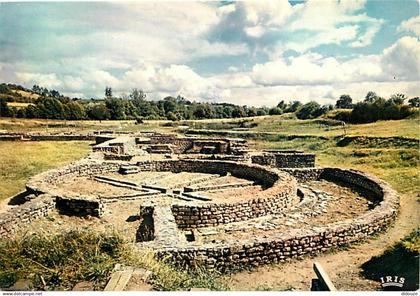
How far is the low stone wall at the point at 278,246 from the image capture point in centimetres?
727

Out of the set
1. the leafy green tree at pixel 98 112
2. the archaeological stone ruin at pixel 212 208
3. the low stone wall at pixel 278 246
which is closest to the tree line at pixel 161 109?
the leafy green tree at pixel 98 112

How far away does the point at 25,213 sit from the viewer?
10.2 meters

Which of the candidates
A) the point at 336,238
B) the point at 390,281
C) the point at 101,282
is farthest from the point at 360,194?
the point at 101,282

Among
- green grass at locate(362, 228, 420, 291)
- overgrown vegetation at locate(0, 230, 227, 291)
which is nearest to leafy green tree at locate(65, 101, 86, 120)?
overgrown vegetation at locate(0, 230, 227, 291)

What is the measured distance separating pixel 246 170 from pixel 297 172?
2427 mm

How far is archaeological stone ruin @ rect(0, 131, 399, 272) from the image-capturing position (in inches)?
313

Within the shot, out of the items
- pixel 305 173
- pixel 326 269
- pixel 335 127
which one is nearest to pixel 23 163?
pixel 305 173

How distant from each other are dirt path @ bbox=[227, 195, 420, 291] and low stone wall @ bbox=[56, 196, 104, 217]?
582 cm

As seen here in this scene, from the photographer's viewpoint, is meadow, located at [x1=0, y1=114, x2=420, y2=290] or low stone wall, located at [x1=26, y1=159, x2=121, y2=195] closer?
meadow, located at [x1=0, y1=114, x2=420, y2=290]

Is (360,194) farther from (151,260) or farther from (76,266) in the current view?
(76,266)

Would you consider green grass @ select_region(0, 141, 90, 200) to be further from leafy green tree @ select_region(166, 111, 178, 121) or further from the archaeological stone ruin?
leafy green tree @ select_region(166, 111, 178, 121)

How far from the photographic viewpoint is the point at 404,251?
311 inches

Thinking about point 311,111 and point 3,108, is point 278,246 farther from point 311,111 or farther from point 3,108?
point 311,111

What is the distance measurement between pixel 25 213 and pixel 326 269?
788cm
